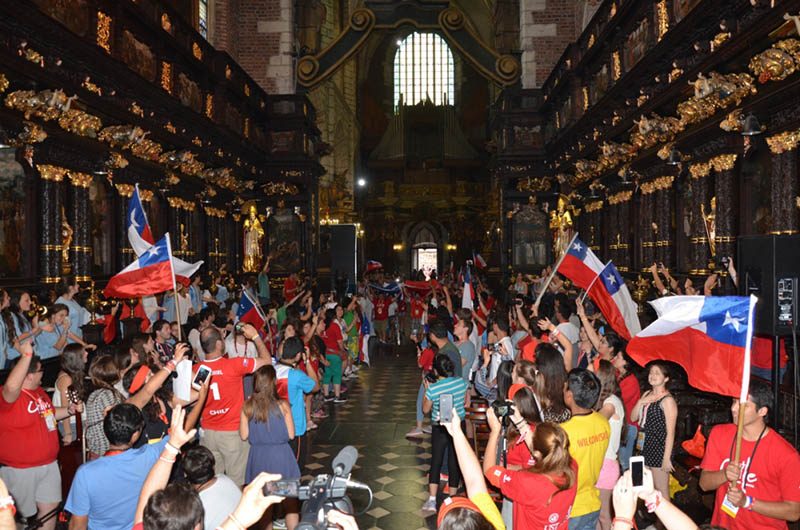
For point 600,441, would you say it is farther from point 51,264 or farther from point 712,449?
point 51,264

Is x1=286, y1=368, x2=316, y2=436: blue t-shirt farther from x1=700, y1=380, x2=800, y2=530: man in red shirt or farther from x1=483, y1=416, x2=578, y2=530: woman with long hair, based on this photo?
x1=700, y1=380, x2=800, y2=530: man in red shirt

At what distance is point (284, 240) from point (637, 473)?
24.1 m

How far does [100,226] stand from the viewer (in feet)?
45.6

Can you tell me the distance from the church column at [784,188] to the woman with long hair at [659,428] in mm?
4496

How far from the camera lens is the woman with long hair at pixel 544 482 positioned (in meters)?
3.81

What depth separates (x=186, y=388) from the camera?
512 cm

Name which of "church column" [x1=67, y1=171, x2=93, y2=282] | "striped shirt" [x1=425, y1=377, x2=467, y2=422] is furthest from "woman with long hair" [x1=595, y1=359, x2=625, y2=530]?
"church column" [x1=67, y1=171, x2=93, y2=282]

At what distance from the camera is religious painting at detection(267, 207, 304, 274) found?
85.5ft

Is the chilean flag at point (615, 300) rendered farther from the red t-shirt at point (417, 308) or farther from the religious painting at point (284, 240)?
the religious painting at point (284, 240)

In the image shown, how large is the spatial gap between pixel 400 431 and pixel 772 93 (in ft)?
22.9

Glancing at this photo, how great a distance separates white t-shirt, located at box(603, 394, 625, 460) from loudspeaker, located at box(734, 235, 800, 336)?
1.28m

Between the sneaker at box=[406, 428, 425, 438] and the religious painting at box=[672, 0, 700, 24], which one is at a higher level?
the religious painting at box=[672, 0, 700, 24]

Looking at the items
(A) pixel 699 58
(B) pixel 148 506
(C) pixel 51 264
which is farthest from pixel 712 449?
(C) pixel 51 264

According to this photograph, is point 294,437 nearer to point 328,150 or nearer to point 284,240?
point 284,240
